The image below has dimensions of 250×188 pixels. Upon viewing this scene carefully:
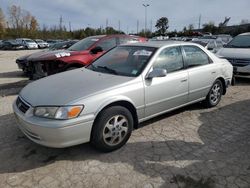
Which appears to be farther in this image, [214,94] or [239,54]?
[239,54]

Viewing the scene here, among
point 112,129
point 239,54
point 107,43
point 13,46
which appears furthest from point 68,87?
point 13,46

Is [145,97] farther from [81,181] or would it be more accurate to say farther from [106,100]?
[81,181]

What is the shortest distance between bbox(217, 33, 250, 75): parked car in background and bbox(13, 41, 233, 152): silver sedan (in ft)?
9.56

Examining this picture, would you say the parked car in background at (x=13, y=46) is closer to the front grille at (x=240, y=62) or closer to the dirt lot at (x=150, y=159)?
the front grille at (x=240, y=62)

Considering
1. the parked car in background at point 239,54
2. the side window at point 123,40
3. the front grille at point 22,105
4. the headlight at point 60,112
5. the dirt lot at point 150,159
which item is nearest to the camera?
the dirt lot at point 150,159

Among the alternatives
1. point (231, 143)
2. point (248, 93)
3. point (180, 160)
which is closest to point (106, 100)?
point (180, 160)

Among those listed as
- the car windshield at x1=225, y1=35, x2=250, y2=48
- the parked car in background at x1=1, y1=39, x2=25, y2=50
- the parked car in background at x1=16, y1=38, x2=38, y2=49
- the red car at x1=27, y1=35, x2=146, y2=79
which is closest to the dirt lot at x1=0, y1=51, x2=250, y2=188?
the red car at x1=27, y1=35, x2=146, y2=79

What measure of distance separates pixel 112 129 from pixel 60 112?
0.80 meters

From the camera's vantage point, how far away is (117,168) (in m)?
3.15

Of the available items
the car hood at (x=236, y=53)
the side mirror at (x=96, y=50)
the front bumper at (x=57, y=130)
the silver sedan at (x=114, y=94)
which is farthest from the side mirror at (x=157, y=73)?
the car hood at (x=236, y=53)

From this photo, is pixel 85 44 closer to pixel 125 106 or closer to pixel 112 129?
pixel 125 106

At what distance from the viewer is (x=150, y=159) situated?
3344 mm

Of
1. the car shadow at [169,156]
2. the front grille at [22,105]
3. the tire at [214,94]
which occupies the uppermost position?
the front grille at [22,105]

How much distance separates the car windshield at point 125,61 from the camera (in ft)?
13.1
